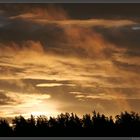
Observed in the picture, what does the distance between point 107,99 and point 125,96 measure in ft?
0.46

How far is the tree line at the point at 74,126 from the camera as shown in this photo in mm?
3072

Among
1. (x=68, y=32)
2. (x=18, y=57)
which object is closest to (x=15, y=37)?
(x=18, y=57)

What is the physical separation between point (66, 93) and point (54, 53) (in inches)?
12.9

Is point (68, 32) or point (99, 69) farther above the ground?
point (68, 32)

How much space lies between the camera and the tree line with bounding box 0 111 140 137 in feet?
10.1

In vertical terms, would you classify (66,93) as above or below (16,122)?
above

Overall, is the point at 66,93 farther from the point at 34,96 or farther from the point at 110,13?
the point at 110,13

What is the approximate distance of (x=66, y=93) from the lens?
10.1 feet

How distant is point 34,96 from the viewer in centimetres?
308

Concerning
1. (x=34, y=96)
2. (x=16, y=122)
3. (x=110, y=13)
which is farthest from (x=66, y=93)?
(x=110, y=13)

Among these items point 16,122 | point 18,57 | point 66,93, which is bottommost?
point 16,122

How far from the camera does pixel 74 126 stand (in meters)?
3.10

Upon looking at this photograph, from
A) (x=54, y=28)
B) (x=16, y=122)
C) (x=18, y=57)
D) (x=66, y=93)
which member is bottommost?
(x=16, y=122)

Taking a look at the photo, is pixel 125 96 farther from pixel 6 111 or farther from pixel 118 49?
pixel 6 111
